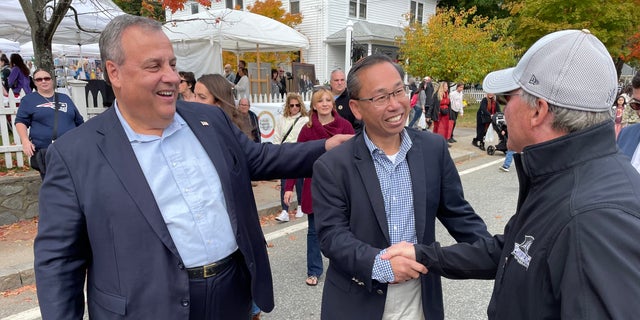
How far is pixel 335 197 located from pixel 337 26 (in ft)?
72.6

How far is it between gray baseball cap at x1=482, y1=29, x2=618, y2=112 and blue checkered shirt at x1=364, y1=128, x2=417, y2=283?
0.79 m

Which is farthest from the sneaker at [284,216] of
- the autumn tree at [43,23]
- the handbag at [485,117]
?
the handbag at [485,117]

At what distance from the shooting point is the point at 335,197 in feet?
6.35

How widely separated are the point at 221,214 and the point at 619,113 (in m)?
7.15

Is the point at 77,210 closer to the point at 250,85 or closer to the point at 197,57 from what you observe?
the point at 197,57

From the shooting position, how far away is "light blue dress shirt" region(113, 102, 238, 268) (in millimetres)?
1792

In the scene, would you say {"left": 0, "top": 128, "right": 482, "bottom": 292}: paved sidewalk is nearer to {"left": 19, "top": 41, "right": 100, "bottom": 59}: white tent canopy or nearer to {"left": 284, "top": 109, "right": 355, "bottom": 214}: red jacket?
{"left": 284, "top": 109, "right": 355, "bottom": 214}: red jacket

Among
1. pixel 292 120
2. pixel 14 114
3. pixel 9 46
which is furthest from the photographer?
pixel 9 46

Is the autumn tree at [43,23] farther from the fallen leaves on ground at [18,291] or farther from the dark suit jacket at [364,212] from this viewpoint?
the dark suit jacket at [364,212]

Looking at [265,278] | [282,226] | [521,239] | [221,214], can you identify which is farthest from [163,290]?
[282,226]

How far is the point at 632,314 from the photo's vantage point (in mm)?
978

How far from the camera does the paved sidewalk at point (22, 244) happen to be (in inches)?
158

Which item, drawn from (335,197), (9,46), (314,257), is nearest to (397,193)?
(335,197)

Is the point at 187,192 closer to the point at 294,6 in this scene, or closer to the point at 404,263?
the point at 404,263
